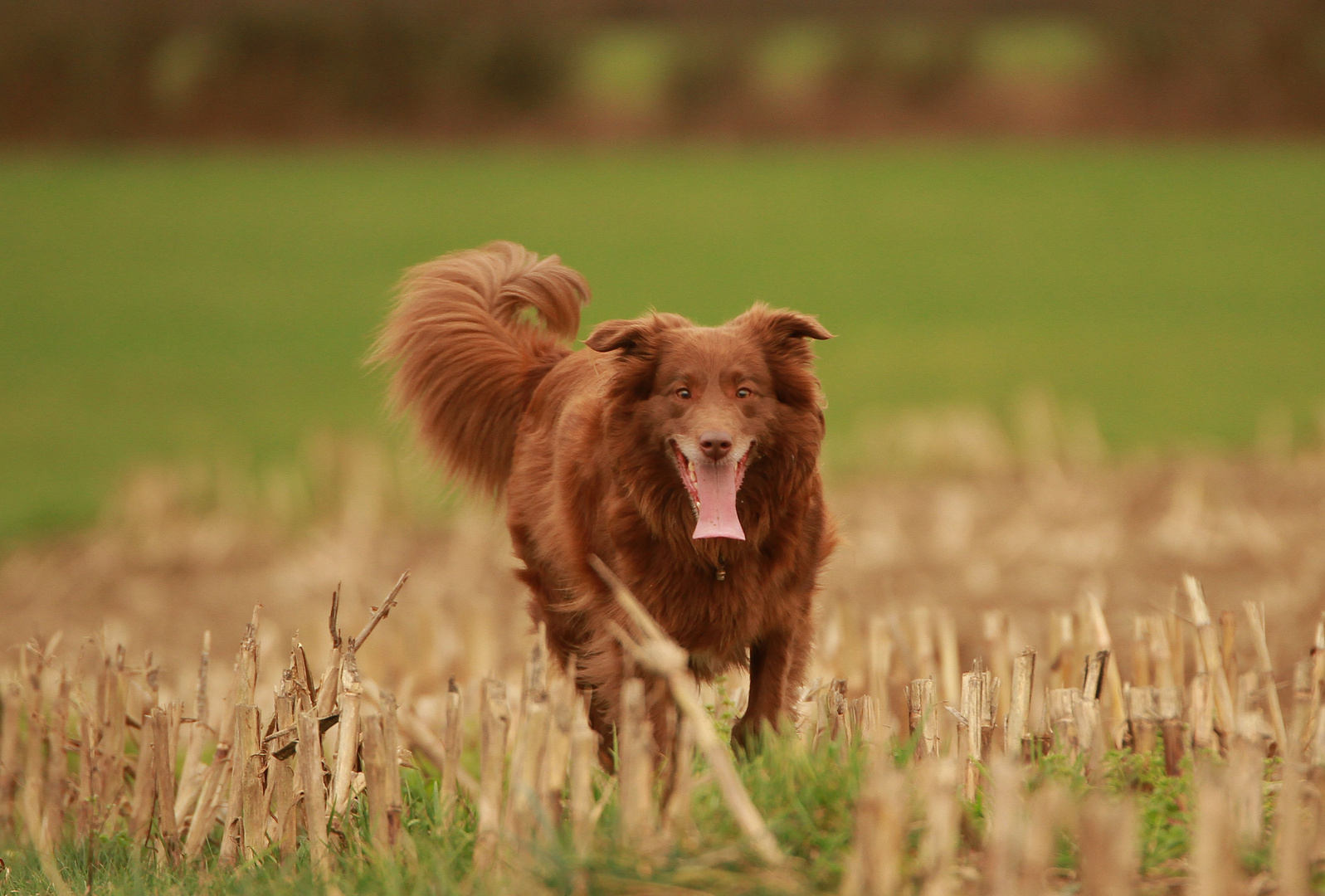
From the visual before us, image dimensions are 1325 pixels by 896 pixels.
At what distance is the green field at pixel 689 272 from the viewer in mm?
15680

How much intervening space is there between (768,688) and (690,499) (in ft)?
2.29

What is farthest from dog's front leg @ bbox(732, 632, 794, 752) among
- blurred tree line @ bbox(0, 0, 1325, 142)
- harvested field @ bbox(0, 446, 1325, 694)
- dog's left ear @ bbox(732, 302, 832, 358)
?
blurred tree line @ bbox(0, 0, 1325, 142)

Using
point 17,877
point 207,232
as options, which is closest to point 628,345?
point 17,877

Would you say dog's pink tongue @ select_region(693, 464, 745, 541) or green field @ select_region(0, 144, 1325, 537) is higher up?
green field @ select_region(0, 144, 1325, 537)

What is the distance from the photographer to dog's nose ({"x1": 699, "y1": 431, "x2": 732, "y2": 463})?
151 inches

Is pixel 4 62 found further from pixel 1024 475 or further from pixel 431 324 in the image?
pixel 431 324

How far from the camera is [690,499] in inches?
159

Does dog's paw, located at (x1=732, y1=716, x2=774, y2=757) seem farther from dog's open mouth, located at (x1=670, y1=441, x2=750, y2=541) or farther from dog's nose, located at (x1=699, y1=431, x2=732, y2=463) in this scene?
dog's nose, located at (x1=699, y1=431, x2=732, y2=463)

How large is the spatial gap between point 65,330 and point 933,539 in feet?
49.6

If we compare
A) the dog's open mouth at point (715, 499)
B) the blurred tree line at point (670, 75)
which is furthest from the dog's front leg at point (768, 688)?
the blurred tree line at point (670, 75)

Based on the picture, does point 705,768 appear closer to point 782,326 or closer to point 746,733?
point 746,733

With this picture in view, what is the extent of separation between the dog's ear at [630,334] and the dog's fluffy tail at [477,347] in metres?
1.05

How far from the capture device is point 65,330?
65.4ft

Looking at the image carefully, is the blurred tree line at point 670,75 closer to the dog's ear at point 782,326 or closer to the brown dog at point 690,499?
the brown dog at point 690,499
